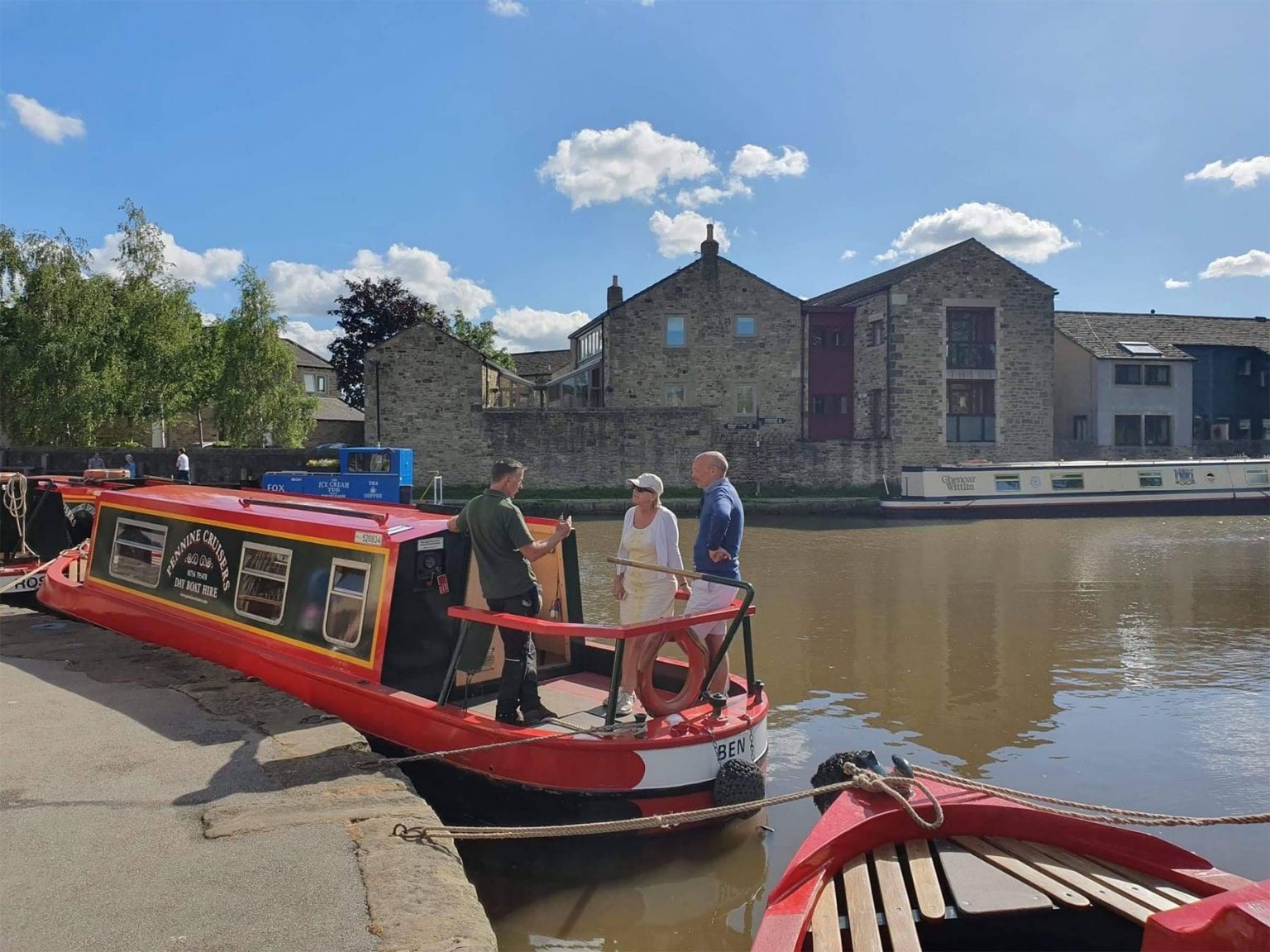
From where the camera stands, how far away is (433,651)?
5859 millimetres

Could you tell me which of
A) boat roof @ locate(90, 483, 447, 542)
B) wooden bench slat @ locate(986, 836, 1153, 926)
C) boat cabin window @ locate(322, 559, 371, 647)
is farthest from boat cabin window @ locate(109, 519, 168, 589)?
wooden bench slat @ locate(986, 836, 1153, 926)

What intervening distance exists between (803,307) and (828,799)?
29.6 m

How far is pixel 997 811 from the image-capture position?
4023mm

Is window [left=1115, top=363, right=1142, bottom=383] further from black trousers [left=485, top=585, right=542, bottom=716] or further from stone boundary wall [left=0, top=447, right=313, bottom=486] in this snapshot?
black trousers [left=485, top=585, right=542, bottom=716]

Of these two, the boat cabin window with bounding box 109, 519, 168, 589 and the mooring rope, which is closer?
the mooring rope

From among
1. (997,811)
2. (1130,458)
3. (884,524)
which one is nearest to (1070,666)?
(997,811)

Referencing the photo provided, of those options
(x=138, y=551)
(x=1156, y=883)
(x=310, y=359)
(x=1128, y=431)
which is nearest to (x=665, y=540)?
(x=1156, y=883)

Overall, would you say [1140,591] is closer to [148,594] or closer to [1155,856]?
[1155,856]

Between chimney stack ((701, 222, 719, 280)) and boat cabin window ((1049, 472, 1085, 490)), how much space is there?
1345cm

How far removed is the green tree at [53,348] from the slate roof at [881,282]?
78.6 feet

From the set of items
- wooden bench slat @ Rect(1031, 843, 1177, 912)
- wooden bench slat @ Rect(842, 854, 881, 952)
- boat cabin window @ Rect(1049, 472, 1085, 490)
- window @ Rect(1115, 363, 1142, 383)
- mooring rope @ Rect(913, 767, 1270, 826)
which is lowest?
wooden bench slat @ Rect(842, 854, 881, 952)

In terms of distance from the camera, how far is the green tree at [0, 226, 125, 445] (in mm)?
26547

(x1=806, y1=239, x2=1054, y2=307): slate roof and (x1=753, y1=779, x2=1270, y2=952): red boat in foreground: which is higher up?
(x1=806, y1=239, x2=1054, y2=307): slate roof

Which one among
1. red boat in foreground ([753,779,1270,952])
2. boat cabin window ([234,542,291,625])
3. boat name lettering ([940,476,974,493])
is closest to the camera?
red boat in foreground ([753,779,1270,952])
